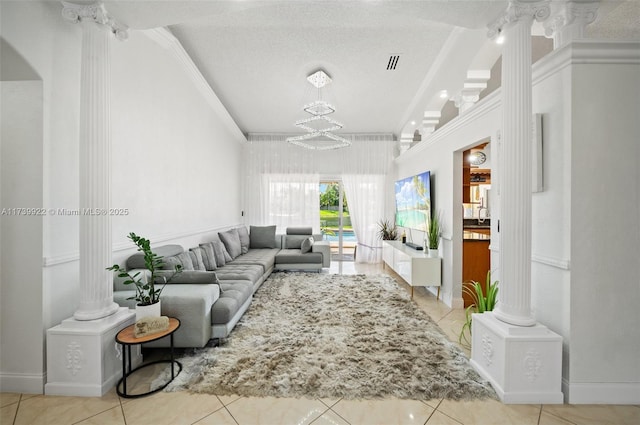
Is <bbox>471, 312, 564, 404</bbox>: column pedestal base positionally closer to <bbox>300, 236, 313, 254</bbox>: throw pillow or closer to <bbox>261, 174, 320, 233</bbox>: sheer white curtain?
<bbox>300, 236, 313, 254</bbox>: throw pillow

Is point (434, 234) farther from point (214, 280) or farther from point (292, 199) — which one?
point (292, 199)

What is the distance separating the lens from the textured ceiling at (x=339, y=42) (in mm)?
2021

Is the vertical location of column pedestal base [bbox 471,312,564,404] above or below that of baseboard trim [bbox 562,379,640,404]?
above

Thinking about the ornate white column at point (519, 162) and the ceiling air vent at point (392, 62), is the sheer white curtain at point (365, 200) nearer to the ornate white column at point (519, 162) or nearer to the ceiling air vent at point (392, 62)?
the ceiling air vent at point (392, 62)

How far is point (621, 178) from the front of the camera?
1791 millimetres

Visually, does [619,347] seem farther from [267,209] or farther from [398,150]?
[267,209]

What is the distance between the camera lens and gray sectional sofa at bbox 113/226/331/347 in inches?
88.7

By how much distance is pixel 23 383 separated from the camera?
1869 mm

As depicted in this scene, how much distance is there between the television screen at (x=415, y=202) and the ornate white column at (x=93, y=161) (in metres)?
4.00

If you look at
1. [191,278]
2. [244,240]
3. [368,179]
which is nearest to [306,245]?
[244,240]

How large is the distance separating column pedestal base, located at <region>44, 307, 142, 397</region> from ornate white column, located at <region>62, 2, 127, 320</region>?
0.10 m

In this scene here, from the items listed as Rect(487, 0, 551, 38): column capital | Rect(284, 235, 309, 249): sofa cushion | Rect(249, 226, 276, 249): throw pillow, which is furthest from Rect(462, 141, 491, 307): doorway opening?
Rect(249, 226, 276, 249): throw pillow

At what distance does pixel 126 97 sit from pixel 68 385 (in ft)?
8.09

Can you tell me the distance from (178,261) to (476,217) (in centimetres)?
519
